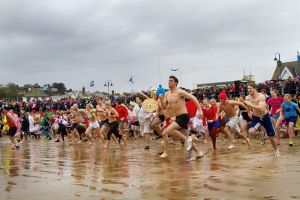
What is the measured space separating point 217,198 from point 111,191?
4.66ft

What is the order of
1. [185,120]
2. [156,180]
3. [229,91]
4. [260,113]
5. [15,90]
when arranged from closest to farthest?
1. [156,180]
2. [185,120]
3. [260,113]
4. [229,91]
5. [15,90]

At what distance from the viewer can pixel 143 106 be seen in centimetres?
1516

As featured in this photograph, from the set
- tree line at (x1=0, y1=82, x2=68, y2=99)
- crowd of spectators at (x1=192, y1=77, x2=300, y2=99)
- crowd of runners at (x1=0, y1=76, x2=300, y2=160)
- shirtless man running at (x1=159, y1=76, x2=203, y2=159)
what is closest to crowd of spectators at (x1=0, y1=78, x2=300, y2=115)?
crowd of spectators at (x1=192, y1=77, x2=300, y2=99)

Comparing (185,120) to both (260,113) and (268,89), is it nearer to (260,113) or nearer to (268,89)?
(260,113)

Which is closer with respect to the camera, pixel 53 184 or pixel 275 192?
pixel 275 192

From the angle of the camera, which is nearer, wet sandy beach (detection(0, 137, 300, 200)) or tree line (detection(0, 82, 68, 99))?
wet sandy beach (detection(0, 137, 300, 200))

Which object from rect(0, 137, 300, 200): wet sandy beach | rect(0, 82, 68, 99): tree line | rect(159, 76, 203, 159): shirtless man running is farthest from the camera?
rect(0, 82, 68, 99): tree line

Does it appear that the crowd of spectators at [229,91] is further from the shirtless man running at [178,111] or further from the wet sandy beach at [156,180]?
the wet sandy beach at [156,180]

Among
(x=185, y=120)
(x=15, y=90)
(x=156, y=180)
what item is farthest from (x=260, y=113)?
(x=15, y=90)

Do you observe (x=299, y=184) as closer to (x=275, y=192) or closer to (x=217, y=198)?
(x=275, y=192)

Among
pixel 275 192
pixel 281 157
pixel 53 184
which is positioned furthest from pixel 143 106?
pixel 275 192

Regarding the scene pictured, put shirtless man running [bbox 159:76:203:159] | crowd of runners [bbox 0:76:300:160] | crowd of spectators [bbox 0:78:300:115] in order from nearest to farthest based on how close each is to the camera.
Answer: shirtless man running [bbox 159:76:203:159]
crowd of runners [bbox 0:76:300:160]
crowd of spectators [bbox 0:78:300:115]

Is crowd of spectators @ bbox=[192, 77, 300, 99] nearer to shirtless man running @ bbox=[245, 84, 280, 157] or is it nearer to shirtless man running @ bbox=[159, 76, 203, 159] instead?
shirtless man running @ bbox=[245, 84, 280, 157]

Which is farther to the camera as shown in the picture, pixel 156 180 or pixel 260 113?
pixel 260 113
